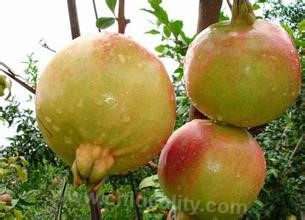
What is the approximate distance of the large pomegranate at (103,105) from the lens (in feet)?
1.73

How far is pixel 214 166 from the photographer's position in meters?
0.70

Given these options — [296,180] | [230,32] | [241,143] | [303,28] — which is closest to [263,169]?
[241,143]

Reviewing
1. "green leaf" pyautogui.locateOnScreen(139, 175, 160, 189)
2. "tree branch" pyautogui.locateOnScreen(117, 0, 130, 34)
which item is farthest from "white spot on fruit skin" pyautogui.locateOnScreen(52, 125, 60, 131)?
"green leaf" pyautogui.locateOnScreen(139, 175, 160, 189)

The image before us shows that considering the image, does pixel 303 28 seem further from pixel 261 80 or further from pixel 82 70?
pixel 82 70

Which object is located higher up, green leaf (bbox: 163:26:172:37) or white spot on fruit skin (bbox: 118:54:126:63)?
white spot on fruit skin (bbox: 118:54:126:63)

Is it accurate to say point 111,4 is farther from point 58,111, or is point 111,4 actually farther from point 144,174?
point 144,174

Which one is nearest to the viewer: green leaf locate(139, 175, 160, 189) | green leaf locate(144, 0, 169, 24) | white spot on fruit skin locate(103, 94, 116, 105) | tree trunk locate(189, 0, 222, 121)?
white spot on fruit skin locate(103, 94, 116, 105)

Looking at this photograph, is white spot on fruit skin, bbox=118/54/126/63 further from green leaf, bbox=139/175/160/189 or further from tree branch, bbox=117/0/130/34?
green leaf, bbox=139/175/160/189

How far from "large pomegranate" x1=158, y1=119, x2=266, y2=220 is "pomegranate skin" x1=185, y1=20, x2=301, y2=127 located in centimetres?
4

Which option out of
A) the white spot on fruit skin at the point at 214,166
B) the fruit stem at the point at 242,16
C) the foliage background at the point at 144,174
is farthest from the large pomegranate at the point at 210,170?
the foliage background at the point at 144,174

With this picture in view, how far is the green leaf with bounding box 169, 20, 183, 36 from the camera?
1257 mm

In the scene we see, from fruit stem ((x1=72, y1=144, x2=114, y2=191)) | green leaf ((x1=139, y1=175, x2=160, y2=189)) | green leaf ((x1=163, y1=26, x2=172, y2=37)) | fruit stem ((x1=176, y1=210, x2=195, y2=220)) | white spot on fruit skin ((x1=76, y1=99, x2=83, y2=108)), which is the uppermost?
white spot on fruit skin ((x1=76, y1=99, x2=83, y2=108))

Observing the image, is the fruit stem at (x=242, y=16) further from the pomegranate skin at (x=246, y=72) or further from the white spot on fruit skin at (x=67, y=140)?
the white spot on fruit skin at (x=67, y=140)

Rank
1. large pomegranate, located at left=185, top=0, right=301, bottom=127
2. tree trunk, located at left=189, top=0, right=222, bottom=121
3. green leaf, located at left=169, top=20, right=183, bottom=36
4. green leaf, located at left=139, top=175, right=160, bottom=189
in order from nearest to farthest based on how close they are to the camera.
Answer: large pomegranate, located at left=185, top=0, right=301, bottom=127 → tree trunk, located at left=189, top=0, right=222, bottom=121 → green leaf, located at left=169, top=20, right=183, bottom=36 → green leaf, located at left=139, top=175, right=160, bottom=189
